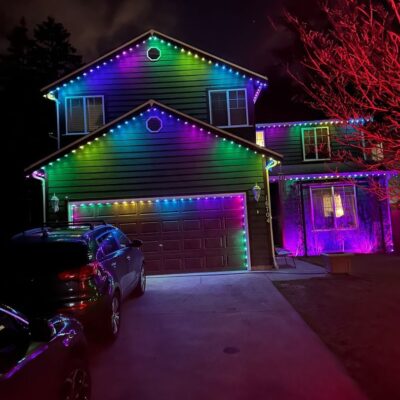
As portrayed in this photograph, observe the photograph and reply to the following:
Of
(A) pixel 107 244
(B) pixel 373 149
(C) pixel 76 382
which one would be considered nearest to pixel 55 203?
(A) pixel 107 244

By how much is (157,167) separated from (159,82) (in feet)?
13.0

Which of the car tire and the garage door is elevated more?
the garage door

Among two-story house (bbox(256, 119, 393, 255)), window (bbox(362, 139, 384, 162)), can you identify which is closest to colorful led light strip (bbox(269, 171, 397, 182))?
two-story house (bbox(256, 119, 393, 255))

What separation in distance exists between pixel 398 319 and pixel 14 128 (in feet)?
85.3

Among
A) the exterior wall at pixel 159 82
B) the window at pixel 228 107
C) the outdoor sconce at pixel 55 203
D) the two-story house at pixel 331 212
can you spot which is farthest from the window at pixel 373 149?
the outdoor sconce at pixel 55 203

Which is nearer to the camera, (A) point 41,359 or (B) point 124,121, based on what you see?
(A) point 41,359

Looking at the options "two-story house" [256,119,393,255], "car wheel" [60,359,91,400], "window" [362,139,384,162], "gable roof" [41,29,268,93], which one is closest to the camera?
"car wheel" [60,359,91,400]

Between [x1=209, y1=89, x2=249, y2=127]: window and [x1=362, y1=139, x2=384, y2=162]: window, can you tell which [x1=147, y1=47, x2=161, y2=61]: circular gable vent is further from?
[x1=362, y1=139, x2=384, y2=162]: window

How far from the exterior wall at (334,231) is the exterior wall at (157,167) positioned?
395cm

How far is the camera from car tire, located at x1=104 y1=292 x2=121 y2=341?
549cm

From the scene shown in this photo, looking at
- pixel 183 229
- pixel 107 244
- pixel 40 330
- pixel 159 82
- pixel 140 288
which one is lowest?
pixel 140 288

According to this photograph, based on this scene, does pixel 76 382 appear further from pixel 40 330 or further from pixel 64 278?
pixel 64 278

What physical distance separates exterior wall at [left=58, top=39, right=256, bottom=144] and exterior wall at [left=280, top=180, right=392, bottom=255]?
14.4ft

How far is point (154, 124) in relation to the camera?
11.8 meters
